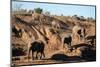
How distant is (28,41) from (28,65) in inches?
11.3

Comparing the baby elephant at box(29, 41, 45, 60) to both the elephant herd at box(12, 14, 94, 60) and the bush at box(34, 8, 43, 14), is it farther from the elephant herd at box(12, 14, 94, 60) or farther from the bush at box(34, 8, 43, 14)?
the bush at box(34, 8, 43, 14)

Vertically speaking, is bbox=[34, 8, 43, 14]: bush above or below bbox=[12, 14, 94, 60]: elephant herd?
above

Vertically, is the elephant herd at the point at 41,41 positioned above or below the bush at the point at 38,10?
below

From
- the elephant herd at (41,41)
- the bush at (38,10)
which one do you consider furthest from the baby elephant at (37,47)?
the bush at (38,10)

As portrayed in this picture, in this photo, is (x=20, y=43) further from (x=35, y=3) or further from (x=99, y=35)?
(x=99, y=35)

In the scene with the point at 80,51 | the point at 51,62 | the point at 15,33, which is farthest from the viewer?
the point at 80,51

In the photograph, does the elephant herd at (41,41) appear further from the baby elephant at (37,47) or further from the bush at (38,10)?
the bush at (38,10)

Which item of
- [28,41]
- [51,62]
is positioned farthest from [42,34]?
[51,62]

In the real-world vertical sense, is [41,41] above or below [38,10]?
below

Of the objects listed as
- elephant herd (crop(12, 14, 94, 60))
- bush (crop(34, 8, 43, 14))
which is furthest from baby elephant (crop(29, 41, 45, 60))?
bush (crop(34, 8, 43, 14))

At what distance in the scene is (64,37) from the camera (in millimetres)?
2666

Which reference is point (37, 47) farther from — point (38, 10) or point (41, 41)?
point (38, 10)

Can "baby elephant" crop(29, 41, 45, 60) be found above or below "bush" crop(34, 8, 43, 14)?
below

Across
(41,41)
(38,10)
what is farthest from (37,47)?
(38,10)
